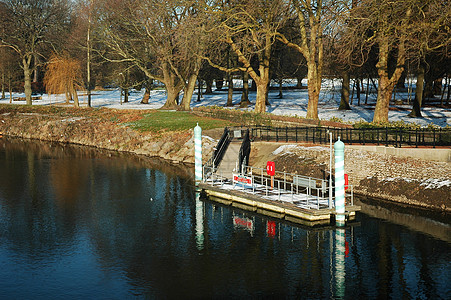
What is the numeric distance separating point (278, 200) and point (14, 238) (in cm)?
1388

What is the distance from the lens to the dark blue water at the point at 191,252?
19.5 meters

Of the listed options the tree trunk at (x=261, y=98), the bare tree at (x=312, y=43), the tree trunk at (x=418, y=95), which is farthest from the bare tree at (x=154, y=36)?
the tree trunk at (x=418, y=95)

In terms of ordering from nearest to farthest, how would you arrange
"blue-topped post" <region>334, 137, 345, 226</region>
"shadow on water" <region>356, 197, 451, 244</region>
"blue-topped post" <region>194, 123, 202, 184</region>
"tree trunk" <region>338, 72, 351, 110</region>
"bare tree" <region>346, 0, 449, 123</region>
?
"shadow on water" <region>356, 197, 451, 244</region> < "blue-topped post" <region>334, 137, 345, 226</region> < "blue-topped post" <region>194, 123, 202, 184</region> < "bare tree" <region>346, 0, 449, 123</region> < "tree trunk" <region>338, 72, 351, 110</region>

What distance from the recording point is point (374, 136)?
38.1 meters

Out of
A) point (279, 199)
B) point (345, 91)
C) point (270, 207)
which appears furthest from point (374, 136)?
point (345, 91)

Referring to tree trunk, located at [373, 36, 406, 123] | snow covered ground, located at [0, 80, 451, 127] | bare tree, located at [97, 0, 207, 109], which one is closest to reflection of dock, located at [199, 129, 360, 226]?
tree trunk, located at [373, 36, 406, 123]

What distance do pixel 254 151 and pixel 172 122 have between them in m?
16.0

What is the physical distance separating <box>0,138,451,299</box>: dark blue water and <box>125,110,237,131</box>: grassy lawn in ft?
59.2

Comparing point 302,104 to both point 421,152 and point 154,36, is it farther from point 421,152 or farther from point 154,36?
point 421,152

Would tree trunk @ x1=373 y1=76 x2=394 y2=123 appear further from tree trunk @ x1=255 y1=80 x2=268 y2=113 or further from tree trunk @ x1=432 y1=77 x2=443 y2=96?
tree trunk @ x1=432 y1=77 x2=443 y2=96

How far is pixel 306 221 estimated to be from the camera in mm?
28234

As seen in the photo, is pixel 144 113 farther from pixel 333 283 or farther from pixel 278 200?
pixel 333 283

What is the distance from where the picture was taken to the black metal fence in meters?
35.0

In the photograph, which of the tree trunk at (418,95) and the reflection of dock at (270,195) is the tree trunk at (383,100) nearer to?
the tree trunk at (418,95)
